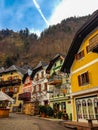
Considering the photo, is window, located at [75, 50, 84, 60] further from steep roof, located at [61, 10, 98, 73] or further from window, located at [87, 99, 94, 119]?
window, located at [87, 99, 94, 119]

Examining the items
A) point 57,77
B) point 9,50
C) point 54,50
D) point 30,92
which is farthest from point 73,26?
point 57,77

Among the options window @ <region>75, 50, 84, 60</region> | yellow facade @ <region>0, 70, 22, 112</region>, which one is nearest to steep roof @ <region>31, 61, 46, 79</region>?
yellow facade @ <region>0, 70, 22, 112</region>

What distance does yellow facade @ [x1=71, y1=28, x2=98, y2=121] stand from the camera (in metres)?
17.9

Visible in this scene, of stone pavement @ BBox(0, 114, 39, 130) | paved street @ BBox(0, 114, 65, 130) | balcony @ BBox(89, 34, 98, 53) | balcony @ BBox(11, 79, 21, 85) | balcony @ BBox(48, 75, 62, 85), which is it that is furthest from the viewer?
balcony @ BBox(11, 79, 21, 85)

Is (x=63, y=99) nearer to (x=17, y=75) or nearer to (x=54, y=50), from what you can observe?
(x=17, y=75)

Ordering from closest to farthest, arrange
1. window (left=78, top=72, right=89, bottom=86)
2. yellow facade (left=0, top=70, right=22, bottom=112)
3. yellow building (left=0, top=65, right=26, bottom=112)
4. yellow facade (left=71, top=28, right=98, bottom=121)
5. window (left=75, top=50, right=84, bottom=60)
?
yellow facade (left=71, top=28, right=98, bottom=121) < window (left=78, top=72, right=89, bottom=86) < window (left=75, top=50, right=84, bottom=60) < yellow building (left=0, top=65, right=26, bottom=112) < yellow facade (left=0, top=70, right=22, bottom=112)

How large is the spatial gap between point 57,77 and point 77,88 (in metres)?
10.8

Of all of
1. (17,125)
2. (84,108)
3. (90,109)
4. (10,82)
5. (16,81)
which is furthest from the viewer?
(10,82)

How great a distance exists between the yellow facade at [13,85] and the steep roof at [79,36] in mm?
27093

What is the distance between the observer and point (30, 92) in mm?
42594

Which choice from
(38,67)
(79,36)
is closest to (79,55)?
(79,36)

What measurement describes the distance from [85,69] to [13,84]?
32.6 m

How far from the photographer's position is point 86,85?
1930cm

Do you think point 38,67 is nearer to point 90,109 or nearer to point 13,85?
point 13,85
